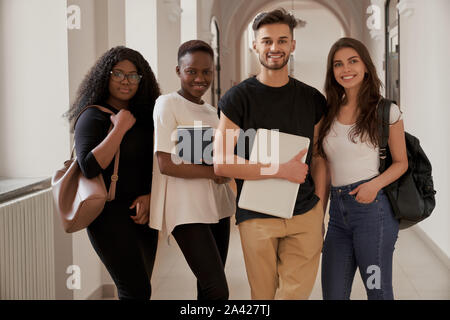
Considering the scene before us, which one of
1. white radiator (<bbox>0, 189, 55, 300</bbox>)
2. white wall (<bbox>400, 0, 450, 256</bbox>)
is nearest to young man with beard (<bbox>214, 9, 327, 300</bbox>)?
white radiator (<bbox>0, 189, 55, 300</bbox>)

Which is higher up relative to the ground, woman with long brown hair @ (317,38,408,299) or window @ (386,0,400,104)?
window @ (386,0,400,104)

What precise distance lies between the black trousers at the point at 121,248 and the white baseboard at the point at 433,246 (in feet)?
12.0

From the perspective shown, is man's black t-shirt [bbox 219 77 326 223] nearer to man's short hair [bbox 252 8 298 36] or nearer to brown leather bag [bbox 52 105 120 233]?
man's short hair [bbox 252 8 298 36]

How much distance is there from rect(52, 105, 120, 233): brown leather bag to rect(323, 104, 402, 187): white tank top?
1.00 m

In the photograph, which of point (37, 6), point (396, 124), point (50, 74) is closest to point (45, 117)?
point (50, 74)

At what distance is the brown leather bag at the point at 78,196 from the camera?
7.18 ft

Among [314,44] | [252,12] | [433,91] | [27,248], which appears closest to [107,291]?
[27,248]

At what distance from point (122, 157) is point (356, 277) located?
3.00m

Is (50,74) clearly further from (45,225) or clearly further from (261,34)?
(261,34)

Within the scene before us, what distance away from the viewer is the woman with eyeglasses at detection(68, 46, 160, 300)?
226cm

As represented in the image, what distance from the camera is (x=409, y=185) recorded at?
7.51 ft

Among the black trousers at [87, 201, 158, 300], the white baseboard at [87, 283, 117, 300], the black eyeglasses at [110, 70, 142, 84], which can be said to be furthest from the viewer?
the white baseboard at [87, 283, 117, 300]

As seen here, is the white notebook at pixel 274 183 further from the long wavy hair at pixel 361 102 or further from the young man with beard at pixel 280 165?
the long wavy hair at pixel 361 102
